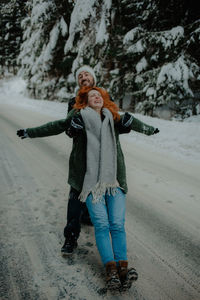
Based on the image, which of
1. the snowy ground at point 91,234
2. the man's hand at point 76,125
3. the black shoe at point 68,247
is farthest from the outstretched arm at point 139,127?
the black shoe at point 68,247

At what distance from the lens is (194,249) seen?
241 centimetres

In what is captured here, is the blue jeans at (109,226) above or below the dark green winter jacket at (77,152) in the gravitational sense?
below

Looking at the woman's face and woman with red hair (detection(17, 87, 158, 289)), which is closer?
woman with red hair (detection(17, 87, 158, 289))

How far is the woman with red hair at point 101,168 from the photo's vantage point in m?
2.01

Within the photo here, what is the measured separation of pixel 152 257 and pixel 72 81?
14831mm

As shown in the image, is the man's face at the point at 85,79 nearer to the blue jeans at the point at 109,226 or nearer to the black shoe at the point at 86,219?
the blue jeans at the point at 109,226

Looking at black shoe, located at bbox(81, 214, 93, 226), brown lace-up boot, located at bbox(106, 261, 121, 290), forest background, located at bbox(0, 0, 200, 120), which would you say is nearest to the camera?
brown lace-up boot, located at bbox(106, 261, 121, 290)

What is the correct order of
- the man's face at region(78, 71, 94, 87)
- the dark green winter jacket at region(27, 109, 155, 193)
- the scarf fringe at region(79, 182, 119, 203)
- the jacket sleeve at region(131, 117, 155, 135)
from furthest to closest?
1. the man's face at region(78, 71, 94, 87)
2. the jacket sleeve at region(131, 117, 155, 135)
3. the dark green winter jacket at region(27, 109, 155, 193)
4. the scarf fringe at region(79, 182, 119, 203)

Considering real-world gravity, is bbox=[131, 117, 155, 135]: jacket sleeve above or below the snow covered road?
above

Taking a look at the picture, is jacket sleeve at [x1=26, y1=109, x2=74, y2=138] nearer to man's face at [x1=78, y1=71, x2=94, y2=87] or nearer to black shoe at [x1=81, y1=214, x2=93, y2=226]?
man's face at [x1=78, y1=71, x2=94, y2=87]

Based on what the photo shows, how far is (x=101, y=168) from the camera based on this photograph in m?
2.12

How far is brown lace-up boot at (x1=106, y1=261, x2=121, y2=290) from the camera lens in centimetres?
182

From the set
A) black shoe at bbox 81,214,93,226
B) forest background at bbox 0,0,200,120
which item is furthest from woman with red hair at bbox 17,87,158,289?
forest background at bbox 0,0,200,120

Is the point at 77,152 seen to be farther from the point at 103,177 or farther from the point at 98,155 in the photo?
the point at 103,177
